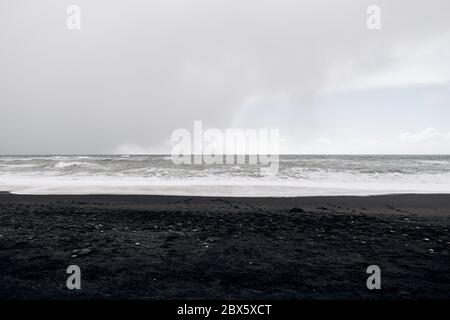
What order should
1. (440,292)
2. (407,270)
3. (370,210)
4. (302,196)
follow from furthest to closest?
(302,196), (370,210), (407,270), (440,292)

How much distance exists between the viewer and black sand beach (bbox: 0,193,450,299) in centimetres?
397

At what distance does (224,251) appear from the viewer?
18.4 feet

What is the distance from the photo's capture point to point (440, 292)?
153 inches

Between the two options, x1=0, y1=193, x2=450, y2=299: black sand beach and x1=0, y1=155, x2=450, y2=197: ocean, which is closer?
x1=0, y1=193, x2=450, y2=299: black sand beach

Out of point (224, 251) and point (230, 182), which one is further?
point (230, 182)

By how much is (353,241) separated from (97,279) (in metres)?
5.39

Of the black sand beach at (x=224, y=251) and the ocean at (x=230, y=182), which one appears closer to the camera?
the black sand beach at (x=224, y=251)

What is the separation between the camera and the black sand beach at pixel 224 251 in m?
3.97
